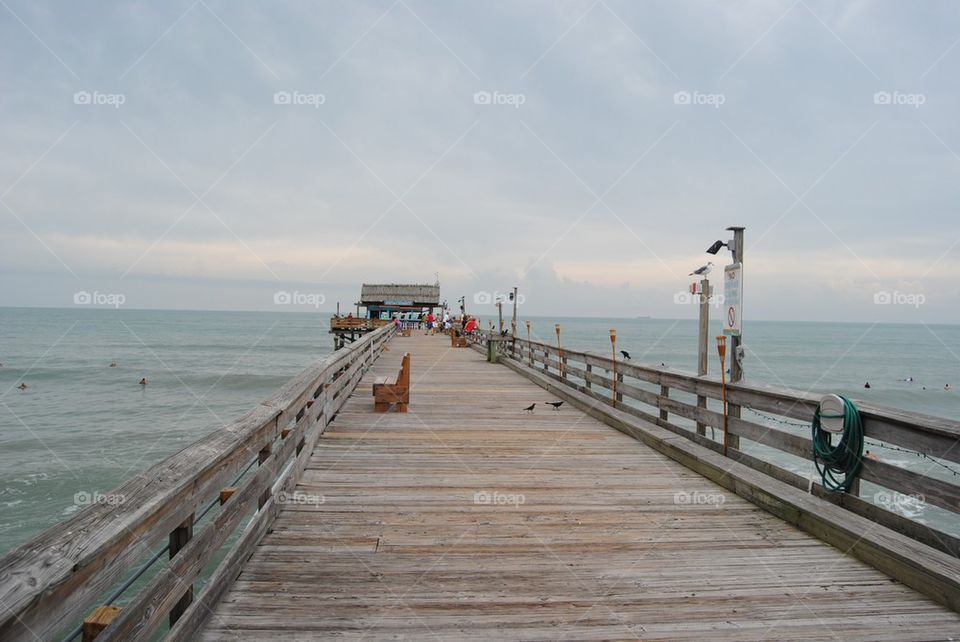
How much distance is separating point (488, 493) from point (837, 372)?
5551 cm

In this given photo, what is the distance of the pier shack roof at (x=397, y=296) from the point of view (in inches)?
2391

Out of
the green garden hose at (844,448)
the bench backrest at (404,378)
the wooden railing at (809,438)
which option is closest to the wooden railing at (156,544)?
the wooden railing at (809,438)

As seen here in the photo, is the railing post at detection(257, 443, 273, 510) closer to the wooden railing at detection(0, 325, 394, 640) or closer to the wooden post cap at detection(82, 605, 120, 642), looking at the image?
the wooden railing at detection(0, 325, 394, 640)

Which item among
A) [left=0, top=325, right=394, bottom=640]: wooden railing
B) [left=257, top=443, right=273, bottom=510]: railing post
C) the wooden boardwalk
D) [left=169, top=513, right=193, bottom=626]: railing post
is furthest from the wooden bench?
[left=169, top=513, right=193, bottom=626]: railing post

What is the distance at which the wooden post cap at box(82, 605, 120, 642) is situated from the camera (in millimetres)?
2199

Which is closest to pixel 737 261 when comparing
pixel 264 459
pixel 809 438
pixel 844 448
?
pixel 809 438

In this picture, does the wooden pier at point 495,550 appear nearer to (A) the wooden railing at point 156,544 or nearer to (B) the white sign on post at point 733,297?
(A) the wooden railing at point 156,544

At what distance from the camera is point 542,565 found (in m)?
3.53

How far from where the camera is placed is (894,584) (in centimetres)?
328

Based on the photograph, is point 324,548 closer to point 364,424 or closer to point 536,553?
point 536,553

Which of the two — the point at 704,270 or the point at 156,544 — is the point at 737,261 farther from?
the point at 156,544

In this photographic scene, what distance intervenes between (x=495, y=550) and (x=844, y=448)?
2.52 metres

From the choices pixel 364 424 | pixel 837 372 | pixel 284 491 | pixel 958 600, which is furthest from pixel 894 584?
pixel 837 372

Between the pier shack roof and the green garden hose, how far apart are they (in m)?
57.6
